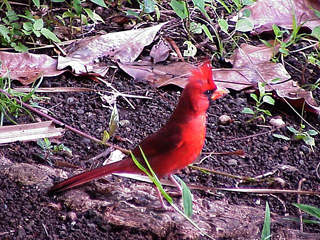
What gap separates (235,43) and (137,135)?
113 cm

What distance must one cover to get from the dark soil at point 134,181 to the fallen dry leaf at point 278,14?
0.32 meters

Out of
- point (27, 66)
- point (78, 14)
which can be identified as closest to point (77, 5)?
point (78, 14)

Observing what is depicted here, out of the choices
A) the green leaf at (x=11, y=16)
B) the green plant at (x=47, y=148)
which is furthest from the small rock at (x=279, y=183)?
the green leaf at (x=11, y=16)

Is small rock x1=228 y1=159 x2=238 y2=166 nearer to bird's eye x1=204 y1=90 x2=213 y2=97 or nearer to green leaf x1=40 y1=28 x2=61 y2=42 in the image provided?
bird's eye x1=204 y1=90 x2=213 y2=97

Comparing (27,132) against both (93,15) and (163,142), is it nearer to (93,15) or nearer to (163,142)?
(163,142)

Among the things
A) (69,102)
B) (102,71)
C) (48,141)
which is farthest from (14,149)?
(102,71)

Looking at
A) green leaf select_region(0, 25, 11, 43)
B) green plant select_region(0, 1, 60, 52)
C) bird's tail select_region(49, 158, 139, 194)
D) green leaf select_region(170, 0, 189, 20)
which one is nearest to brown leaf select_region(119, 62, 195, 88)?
green leaf select_region(170, 0, 189, 20)

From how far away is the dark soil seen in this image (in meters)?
3.07

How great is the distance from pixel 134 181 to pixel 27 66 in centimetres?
127

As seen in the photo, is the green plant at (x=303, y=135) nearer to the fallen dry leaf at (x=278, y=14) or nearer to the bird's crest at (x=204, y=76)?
the bird's crest at (x=204, y=76)

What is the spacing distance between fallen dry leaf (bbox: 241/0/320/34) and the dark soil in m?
0.32

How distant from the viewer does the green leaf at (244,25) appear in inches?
181

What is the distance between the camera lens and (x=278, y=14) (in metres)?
5.09

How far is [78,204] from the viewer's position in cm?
318
